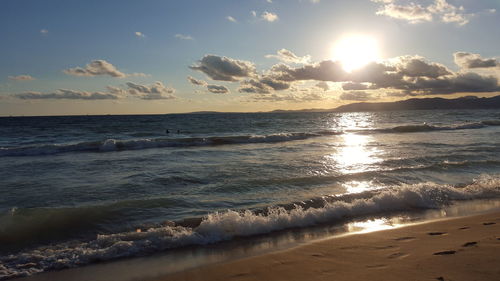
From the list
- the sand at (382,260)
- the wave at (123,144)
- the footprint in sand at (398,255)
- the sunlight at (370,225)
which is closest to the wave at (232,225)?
the sunlight at (370,225)

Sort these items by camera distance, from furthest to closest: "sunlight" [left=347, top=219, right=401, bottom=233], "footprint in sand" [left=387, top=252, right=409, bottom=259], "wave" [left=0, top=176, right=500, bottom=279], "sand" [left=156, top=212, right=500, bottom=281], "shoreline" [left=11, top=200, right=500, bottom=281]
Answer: "sunlight" [left=347, top=219, right=401, bottom=233]
"wave" [left=0, top=176, right=500, bottom=279]
"footprint in sand" [left=387, top=252, right=409, bottom=259]
"shoreline" [left=11, top=200, right=500, bottom=281]
"sand" [left=156, top=212, right=500, bottom=281]

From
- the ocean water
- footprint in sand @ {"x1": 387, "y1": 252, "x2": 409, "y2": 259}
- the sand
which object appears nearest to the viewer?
the sand

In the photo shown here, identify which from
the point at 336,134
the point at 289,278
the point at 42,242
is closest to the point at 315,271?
the point at 289,278

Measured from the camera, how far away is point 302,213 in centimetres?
755

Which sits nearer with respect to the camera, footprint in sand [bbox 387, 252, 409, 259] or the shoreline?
the shoreline

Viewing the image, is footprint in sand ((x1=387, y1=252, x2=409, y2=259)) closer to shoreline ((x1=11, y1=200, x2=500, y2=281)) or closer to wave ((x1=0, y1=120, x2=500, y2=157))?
shoreline ((x1=11, y1=200, x2=500, y2=281))

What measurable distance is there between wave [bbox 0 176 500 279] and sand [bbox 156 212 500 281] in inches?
48.0

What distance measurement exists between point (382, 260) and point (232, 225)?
296 cm

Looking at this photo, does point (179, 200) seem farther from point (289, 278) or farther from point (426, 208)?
point (426, 208)

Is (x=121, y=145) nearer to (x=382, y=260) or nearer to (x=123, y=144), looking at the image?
(x=123, y=144)

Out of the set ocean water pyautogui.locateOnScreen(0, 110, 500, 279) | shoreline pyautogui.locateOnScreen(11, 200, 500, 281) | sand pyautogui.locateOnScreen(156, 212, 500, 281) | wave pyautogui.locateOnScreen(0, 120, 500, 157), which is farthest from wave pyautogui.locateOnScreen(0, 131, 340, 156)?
sand pyautogui.locateOnScreen(156, 212, 500, 281)

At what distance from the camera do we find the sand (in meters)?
4.54

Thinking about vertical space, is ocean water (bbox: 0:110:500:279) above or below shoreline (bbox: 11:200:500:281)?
above

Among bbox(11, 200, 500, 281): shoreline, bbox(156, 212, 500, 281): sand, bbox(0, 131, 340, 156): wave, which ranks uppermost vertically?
bbox(0, 131, 340, 156): wave
